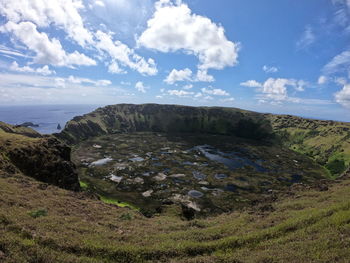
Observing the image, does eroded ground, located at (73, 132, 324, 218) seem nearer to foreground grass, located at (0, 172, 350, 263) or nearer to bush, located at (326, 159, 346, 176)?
bush, located at (326, 159, 346, 176)

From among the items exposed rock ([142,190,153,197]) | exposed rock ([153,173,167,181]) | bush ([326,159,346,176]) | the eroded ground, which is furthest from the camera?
bush ([326,159,346,176])

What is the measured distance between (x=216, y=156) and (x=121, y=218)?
143709mm

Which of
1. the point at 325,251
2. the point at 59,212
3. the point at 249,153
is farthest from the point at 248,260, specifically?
the point at 249,153

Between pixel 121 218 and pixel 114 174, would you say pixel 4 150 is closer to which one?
pixel 121 218

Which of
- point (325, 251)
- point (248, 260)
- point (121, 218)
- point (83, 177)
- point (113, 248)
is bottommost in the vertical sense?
point (83, 177)

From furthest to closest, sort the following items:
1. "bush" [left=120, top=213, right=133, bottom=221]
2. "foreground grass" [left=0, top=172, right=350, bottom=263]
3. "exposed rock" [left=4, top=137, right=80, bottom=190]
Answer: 1. "exposed rock" [left=4, top=137, right=80, bottom=190]
2. "bush" [left=120, top=213, right=133, bottom=221]
3. "foreground grass" [left=0, top=172, right=350, bottom=263]

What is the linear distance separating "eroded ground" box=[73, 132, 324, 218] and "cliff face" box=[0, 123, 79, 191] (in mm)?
26254

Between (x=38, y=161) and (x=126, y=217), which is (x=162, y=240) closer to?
(x=126, y=217)

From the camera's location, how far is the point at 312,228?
18.7 meters

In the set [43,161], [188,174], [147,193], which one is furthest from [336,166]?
[43,161]

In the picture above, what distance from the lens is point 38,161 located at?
51.8m

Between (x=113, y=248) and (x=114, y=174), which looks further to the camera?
(x=114, y=174)

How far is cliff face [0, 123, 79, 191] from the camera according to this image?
46969mm

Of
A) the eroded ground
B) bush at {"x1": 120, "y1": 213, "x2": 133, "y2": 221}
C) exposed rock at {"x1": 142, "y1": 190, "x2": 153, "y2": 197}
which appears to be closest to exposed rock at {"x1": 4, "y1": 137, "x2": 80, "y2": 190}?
the eroded ground
